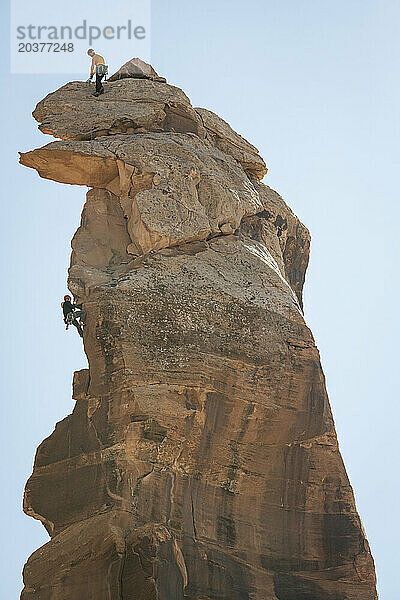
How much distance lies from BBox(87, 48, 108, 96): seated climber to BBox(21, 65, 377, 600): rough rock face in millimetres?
1857

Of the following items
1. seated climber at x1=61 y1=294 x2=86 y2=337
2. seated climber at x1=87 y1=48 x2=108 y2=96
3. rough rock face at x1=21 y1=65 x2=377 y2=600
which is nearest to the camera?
rough rock face at x1=21 y1=65 x2=377 y2=600

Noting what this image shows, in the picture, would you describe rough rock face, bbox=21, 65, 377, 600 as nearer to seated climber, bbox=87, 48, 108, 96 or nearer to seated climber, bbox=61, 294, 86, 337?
seated climber, bbox=61, 294, 86, 337

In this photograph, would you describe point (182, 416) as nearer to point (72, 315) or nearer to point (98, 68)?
point (72, 315)

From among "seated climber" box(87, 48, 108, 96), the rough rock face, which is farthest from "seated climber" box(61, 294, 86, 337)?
"seated climber" box(87, 48, 108, 96)

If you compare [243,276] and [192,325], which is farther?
[243,276]

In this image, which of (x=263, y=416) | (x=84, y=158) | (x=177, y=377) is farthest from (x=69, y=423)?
(x=84, y=158)

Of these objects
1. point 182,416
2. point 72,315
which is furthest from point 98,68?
point 182,416

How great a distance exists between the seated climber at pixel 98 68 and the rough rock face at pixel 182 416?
1.86 metres

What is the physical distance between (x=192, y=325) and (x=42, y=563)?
255 inches

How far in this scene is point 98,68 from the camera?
101 ft

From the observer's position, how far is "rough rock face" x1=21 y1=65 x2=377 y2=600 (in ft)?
75.5

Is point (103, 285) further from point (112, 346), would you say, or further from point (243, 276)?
point (243, 276)

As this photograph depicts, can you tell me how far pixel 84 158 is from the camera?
27.8 m

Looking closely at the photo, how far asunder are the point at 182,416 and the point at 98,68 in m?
12.1
